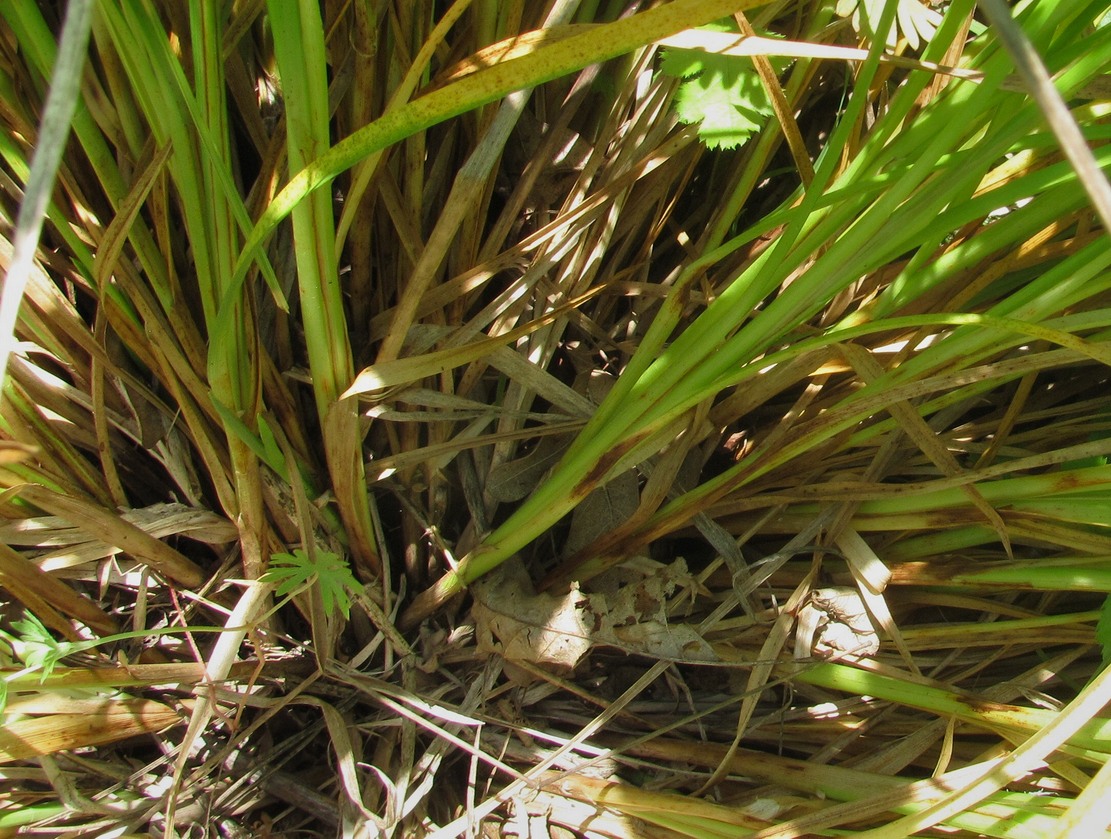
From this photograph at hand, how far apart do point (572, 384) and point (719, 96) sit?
0.37 m

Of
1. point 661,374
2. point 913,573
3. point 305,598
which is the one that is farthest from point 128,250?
point 913,573

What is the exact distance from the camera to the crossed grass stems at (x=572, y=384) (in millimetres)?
608

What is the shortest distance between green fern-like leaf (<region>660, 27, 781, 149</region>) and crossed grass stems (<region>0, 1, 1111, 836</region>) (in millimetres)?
67

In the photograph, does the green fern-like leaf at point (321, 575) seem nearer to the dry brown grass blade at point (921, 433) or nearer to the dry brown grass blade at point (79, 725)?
the dry brown grass blade at point (79, 725)

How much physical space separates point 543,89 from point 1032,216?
1.47 feet

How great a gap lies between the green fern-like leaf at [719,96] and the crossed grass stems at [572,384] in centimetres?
7

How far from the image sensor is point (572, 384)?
2.96ft

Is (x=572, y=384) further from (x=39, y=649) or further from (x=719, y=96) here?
(x=39, y=649)

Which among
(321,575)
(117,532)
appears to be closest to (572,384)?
(321,575)

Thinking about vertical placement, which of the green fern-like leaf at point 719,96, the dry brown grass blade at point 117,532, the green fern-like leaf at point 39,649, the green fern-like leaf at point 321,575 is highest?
the green fern-like leaf at point 719,96

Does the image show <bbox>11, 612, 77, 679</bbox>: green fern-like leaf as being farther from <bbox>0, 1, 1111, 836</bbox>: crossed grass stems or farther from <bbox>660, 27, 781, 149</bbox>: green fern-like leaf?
<bbox>660, 27, 781, 149</bbox>: green fern-like leaf

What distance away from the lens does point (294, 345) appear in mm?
787

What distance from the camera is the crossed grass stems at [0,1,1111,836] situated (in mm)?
608

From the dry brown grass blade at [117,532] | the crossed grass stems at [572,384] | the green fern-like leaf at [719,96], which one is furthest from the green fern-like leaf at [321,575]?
the green fern-like leaf at [719,96]
